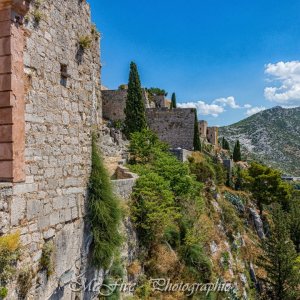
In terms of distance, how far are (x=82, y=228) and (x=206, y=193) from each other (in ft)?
53.5

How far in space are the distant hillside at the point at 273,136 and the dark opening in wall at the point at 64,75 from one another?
112453 millimetres

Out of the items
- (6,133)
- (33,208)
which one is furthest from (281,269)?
(6,133)

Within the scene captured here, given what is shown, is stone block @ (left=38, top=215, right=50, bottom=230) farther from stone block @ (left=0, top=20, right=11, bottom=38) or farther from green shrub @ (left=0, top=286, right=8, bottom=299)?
stone block @ (left=0, top=20, right=11, bottom=38)

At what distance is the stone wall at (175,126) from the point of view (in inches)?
1188

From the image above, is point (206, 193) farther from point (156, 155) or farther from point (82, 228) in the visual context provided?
point (82, 228)

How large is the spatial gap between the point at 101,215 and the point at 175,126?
82.5 ft

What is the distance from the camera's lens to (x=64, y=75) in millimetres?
5348

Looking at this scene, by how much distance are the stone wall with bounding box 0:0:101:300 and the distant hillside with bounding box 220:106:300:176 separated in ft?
367

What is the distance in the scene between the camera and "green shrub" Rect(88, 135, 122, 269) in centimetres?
605

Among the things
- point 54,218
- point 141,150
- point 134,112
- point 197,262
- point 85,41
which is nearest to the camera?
point 54,218

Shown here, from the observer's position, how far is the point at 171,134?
30.7 m

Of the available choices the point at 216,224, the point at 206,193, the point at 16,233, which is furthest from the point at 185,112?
the point at 16,233

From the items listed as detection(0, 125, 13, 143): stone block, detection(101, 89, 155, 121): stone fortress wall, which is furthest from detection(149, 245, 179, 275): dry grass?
detection(101, 89, 155, 121): stone fortress wall

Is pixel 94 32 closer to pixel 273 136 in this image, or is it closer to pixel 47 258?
pixel 47 258
